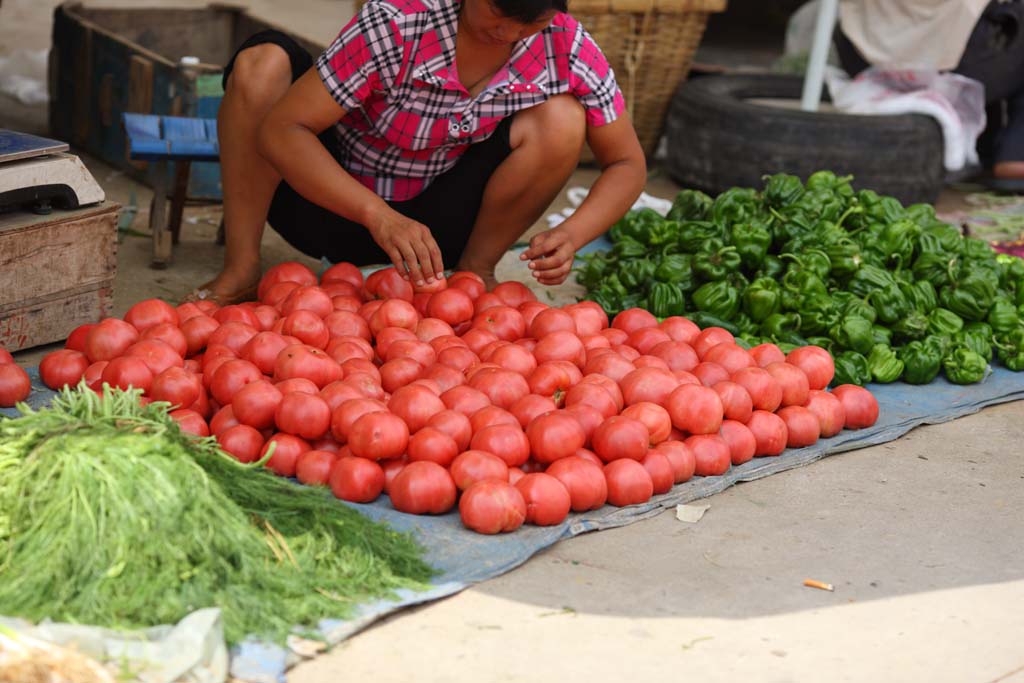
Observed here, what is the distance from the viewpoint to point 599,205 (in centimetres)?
327

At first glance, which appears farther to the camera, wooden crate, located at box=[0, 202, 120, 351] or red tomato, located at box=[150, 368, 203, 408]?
wooden crate, located at box=[0, 202, 120, 351]

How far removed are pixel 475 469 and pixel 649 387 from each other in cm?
56

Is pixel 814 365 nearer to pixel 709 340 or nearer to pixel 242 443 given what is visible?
pixel 709 340

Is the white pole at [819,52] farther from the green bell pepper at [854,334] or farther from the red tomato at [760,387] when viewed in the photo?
the red tomato at [760,387]

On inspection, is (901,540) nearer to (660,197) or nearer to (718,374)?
(718,374)

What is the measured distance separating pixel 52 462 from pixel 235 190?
5.35 ft

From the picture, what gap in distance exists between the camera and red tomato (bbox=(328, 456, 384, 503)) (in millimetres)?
2363

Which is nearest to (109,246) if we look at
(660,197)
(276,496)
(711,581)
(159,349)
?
(159,349)

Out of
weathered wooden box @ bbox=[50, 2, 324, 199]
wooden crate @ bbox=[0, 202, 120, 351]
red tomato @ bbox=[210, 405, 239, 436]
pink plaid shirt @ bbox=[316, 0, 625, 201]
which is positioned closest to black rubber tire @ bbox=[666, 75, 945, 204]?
weathered wooden box @ bbox=[50, 2, 324, 199]

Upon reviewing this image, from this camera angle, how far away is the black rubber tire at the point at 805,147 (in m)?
5.18

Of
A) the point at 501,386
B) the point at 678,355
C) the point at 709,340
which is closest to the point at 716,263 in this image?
the point at 709,340

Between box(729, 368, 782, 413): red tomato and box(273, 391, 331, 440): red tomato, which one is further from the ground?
box(729, 368, 782, 413): red tomato

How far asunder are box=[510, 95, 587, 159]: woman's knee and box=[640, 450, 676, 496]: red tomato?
43.3 inches

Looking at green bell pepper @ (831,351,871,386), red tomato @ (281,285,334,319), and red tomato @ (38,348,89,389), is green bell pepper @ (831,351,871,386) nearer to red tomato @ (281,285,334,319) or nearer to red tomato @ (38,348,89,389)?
red tomato @ (281,285,334,319)
